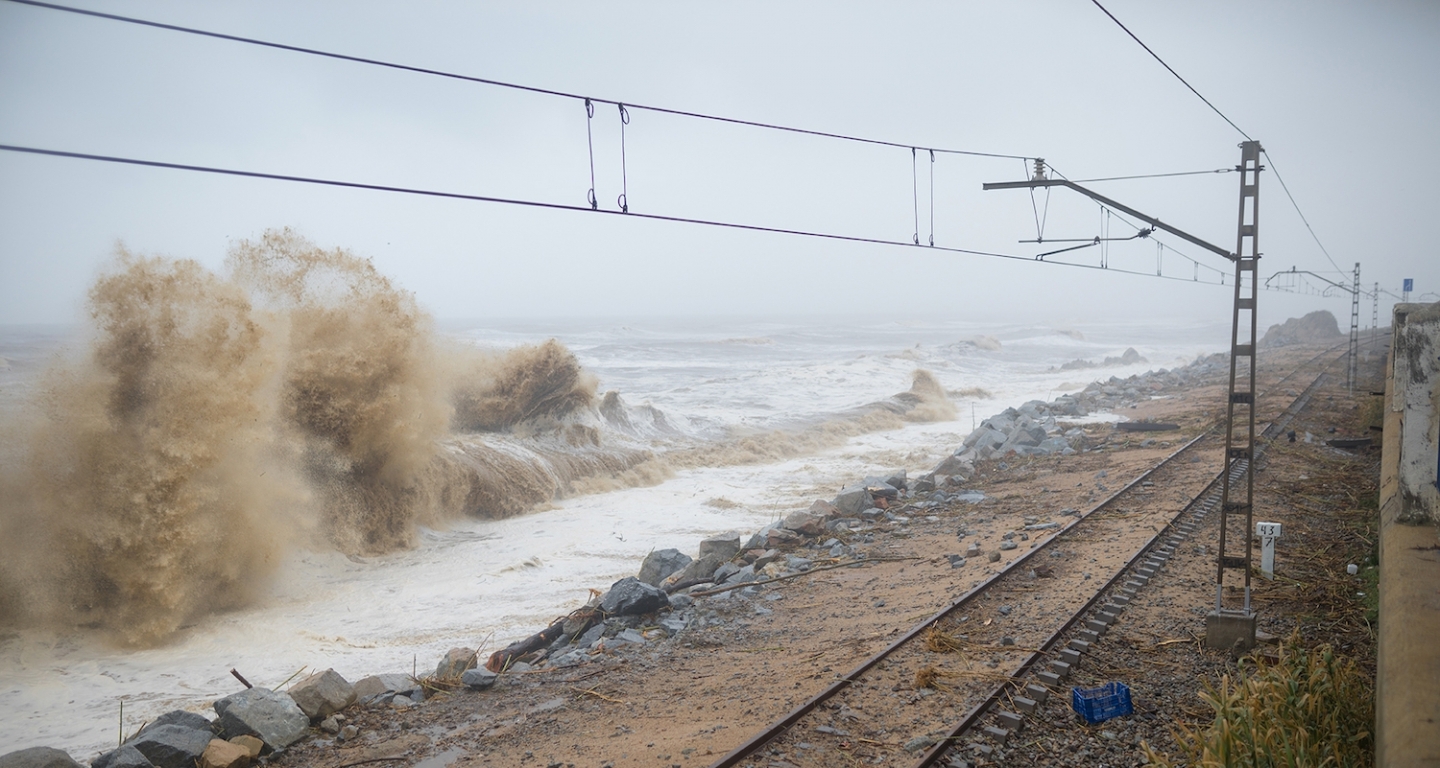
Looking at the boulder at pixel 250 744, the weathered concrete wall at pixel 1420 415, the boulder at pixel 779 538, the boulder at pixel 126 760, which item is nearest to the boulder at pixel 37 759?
the boulder at pixel 126 760

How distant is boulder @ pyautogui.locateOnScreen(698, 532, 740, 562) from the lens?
11.0 metres

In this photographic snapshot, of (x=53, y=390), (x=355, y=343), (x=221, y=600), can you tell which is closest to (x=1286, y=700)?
(x=221, y=600)

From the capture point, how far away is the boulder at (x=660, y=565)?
10852mm

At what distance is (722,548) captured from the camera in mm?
11086

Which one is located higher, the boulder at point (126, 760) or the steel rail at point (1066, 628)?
the boulder at point (126, 760)

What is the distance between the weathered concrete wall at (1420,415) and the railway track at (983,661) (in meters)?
2.58

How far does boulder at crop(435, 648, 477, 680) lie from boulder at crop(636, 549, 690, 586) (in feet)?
11.2

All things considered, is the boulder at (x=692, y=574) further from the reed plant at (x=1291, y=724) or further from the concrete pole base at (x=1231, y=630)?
the reed plant at (x=1291, y=724)

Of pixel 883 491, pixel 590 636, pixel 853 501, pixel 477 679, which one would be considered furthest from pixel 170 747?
pixel 883 491

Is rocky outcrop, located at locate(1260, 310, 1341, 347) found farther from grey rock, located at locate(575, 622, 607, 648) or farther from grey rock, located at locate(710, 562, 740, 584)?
grey rock, located at locate(575, 622, 607, 648)

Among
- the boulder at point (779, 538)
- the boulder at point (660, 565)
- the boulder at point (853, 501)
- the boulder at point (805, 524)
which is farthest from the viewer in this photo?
the boulder at point (853, 501)

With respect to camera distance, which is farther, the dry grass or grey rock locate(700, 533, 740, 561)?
grey rock locate(700, 533, 740, 561)

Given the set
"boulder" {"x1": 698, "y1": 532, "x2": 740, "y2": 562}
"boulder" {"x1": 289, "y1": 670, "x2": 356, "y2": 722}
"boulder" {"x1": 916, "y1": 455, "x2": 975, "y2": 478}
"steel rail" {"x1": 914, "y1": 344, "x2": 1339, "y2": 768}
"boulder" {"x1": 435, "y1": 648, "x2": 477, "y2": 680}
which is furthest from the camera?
"boulder" {"x1": 916, "y1": 455, "x2": 975, "y2": 478}

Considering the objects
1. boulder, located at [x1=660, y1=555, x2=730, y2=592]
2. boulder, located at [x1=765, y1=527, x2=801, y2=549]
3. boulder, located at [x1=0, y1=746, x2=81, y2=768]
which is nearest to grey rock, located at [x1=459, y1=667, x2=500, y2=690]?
boulder, located at [x1=0, y1=746, x2=81, y2=768]
